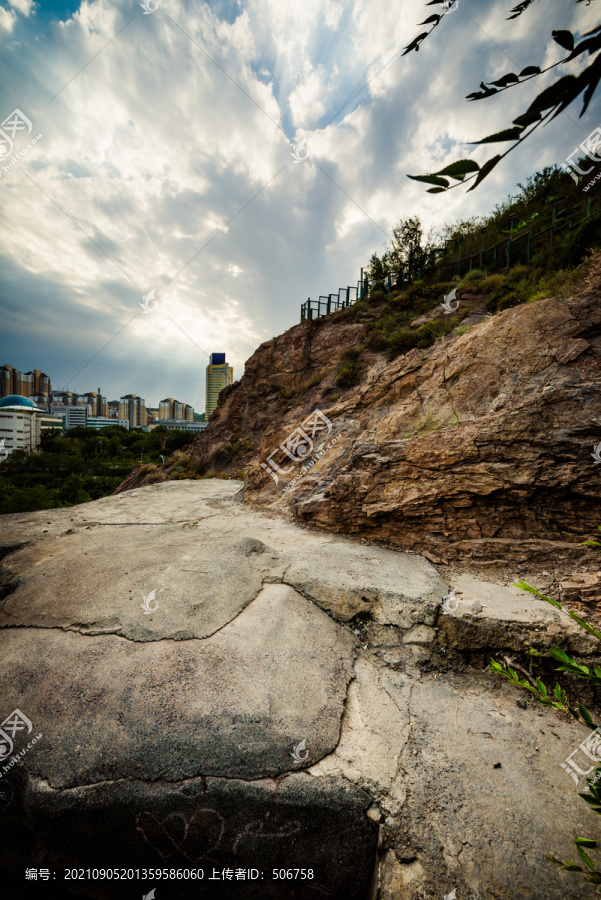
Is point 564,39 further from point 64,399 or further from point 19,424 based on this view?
point 64,399

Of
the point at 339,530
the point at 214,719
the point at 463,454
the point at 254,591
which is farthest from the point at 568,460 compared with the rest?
the point at 214,719

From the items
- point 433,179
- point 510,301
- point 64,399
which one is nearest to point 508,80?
point 433,179

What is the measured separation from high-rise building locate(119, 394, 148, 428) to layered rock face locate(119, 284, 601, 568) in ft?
352

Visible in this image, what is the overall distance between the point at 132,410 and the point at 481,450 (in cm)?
11379

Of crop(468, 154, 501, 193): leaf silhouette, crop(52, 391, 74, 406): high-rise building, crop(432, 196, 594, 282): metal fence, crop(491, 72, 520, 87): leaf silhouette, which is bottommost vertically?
crop(468, 154, 501, 193): leaf silhouette

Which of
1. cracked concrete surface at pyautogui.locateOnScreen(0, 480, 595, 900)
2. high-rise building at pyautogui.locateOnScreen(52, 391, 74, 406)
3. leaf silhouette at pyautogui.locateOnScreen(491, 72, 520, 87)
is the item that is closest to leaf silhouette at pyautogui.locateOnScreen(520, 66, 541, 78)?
leaf silhouette at pyautogui.locateOnScreen(491, 72, 520, 87)

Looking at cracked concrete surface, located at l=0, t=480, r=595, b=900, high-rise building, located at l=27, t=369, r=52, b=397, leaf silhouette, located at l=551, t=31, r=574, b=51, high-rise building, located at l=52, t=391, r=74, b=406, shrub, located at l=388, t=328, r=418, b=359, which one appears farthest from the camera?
high-rise building, located at l=52, t=391, r=74, b=406

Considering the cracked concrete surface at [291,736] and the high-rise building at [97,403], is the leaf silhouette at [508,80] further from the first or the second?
the high-rise building at [97,403]

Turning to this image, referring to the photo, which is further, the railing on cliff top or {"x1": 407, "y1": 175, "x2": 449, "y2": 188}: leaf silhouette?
the railing on cliff top

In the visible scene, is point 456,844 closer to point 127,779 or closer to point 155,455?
point 127,779

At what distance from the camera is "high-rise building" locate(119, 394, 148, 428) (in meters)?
102

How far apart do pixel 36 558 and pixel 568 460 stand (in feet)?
24.1

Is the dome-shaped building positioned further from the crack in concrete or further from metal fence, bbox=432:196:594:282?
metal fence, bbox=432:196:594:282

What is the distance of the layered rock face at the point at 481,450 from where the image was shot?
4.25m
